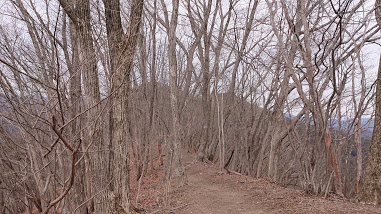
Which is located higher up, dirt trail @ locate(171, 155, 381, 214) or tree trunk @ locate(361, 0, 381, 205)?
tree trunk @ locate(361, 0, 381, 205)

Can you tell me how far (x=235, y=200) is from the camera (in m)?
6.55

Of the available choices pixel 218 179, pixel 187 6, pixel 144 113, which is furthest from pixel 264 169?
pixel 187 6

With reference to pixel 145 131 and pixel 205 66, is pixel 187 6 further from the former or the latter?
pixel 145 131

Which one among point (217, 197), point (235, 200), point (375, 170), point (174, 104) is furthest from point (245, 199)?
point (174, 104)

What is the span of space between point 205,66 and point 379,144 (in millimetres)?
8071

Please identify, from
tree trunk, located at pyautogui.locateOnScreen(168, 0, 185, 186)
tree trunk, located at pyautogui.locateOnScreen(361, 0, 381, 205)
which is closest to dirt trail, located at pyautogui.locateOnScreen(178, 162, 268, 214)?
tree trunk, located at pyautogui.locateOnScreen(168, 0, 185, 186)

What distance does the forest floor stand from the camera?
188 inches

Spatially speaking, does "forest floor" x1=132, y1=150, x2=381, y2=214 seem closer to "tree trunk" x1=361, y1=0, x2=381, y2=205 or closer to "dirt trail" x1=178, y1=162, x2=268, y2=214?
"dirt trail" x1=178, y1=162, x2=268, y2=214

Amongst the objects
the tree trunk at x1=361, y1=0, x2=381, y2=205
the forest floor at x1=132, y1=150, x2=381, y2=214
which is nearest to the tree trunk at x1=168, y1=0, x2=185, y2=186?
the forest floor at x1=132, y1=150, x2=381, y2=214

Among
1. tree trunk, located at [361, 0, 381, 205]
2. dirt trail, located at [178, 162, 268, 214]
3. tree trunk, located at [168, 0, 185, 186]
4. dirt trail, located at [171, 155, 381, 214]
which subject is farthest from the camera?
tree trunk, located at [168, 0, 185, 186]

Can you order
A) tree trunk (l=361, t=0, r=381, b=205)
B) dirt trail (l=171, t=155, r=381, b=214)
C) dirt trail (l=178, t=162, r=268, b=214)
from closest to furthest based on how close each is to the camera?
tree trunk (l=361, t=0, r=381, b=205) → dirt trail (l=171, t=155, r=381, b=214) → dirt trail (l=178, t=162, r=268, b=214)

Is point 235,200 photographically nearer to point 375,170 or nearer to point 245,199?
point 245,199

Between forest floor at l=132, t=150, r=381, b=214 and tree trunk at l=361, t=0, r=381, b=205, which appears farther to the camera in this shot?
A: forest floor at l=132, t=150, r=381, b=214

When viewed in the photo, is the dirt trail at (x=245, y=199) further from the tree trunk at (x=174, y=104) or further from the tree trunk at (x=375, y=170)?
the tree trunk at (x=174, y=104)
